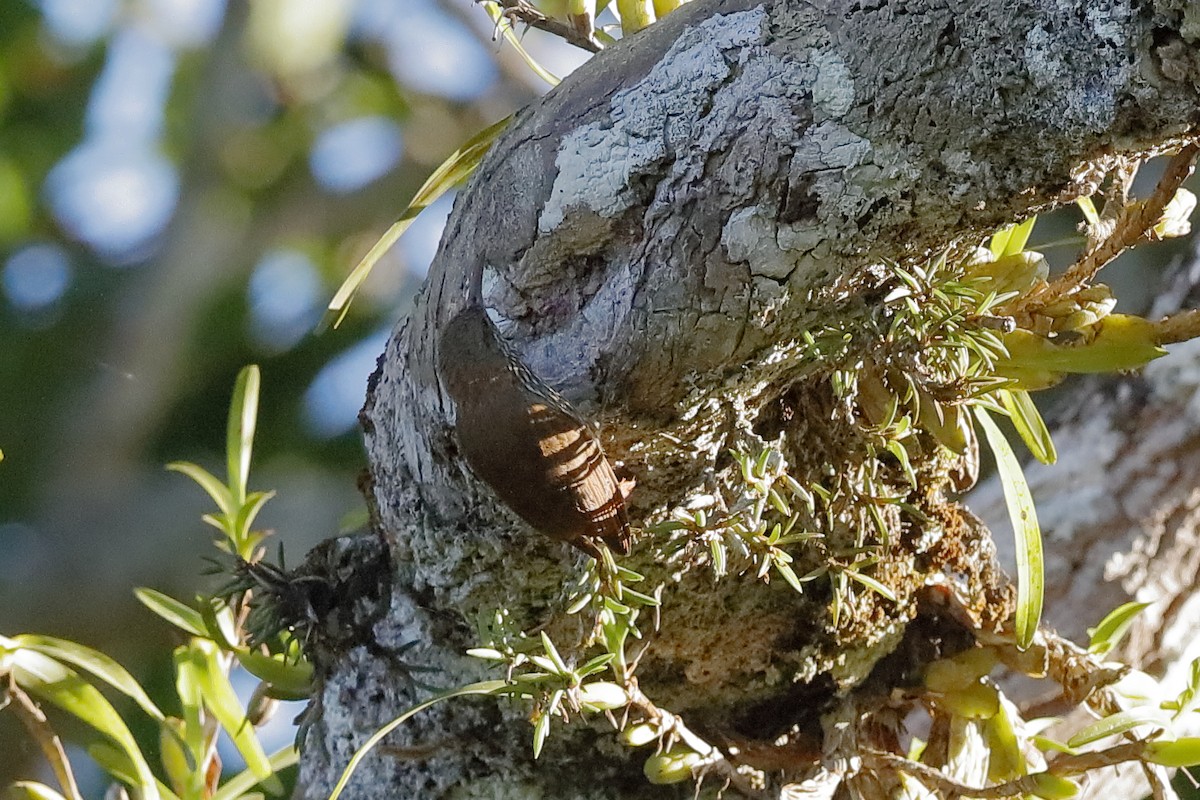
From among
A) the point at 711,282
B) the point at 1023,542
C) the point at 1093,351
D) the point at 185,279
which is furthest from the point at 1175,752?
the point at 185,279

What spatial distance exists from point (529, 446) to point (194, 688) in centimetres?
56

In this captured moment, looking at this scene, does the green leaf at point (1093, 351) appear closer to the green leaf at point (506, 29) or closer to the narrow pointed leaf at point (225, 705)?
the green leaf at point (506, 29)

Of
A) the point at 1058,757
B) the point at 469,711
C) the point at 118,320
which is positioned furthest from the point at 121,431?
the point at 1058,757

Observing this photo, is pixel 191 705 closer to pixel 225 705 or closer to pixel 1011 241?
pixel 225 705

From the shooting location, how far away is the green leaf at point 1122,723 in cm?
58

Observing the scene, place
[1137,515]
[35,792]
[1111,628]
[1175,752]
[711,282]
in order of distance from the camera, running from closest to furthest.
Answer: [711,282] → [1175,752] → [1111,628] → [35,792] → [1137,515]

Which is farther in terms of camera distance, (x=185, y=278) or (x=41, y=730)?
(x=185, y=278)

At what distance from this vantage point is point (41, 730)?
2.54 feet

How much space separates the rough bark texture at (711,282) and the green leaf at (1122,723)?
9cm

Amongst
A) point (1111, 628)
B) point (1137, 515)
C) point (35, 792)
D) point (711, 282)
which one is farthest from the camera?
point (1137, 515)

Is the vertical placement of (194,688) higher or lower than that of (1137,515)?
higher

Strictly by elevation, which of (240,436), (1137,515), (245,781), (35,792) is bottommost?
(1137,515)

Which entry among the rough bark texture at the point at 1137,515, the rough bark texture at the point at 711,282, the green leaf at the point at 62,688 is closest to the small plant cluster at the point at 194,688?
the green leaf at the point at 62,688

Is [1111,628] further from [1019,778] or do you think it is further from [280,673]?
[280,673]
